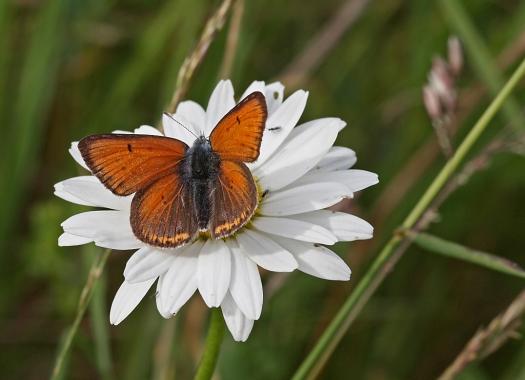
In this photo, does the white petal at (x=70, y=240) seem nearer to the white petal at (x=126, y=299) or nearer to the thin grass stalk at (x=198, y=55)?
the white petal at (x=126, y=299)

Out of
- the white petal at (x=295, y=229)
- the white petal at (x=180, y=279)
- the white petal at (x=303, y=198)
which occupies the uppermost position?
the white petal at (x=303, y=198)

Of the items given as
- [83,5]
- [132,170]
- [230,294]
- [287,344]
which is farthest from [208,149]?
[83,5]

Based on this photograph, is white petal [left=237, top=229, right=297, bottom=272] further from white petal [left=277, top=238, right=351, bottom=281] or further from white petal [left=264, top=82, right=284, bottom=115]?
white petal [left=264, top=82, right=284, bottom=115]

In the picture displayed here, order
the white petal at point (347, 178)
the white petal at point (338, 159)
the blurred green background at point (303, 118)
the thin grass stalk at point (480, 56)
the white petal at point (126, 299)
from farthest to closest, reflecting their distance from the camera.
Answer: the blurred green background at point (303, 118), the thin grass stalk at point (480, 56), the white petal at point (338, 159), the white petal at point (347, 178), the white petal at point (126, 299)

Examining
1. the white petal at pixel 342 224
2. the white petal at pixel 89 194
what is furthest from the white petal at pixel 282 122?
the white petal at pixel 89 194

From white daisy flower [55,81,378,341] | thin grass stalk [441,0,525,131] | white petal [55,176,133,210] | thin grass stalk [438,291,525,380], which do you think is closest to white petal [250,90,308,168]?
white daisy flower [55,81,378,341]

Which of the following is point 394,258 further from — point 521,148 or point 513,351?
point 513,351

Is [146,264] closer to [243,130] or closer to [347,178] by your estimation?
[243,130]
